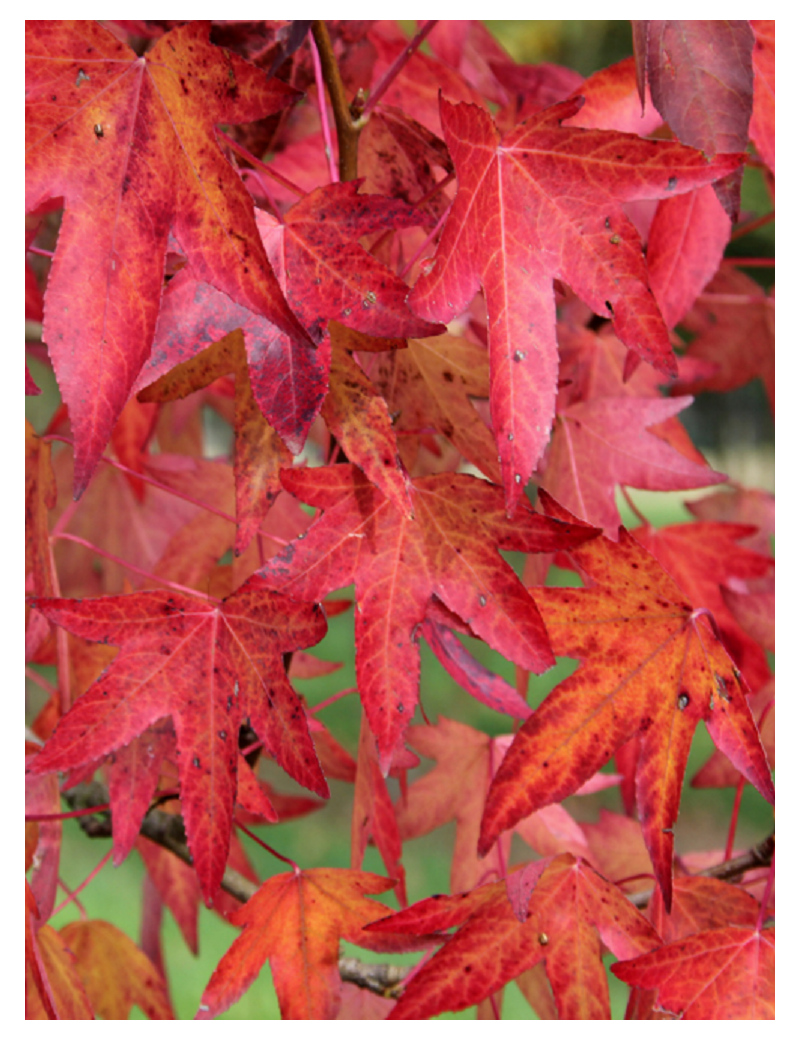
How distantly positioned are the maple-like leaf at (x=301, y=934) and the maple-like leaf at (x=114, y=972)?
292 millimetres

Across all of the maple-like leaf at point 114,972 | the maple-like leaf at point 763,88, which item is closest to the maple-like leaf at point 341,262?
the maple-like leaf at point 763,88

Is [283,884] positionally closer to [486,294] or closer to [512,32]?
[486,294]

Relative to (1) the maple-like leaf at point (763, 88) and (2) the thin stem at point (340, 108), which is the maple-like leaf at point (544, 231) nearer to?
(2) the thin stem at point (340, 108)

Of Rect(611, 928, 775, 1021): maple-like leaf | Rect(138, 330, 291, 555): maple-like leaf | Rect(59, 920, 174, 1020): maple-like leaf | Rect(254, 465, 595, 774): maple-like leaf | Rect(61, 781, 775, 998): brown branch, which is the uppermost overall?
Rect(138, 330, 291, 555): maple-like leaf

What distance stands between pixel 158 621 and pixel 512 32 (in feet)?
12.5

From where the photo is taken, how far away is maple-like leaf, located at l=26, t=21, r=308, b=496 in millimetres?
439

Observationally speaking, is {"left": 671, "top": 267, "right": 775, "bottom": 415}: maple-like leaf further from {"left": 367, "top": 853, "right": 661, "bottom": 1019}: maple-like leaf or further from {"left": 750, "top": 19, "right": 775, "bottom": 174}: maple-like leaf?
{"left": 367, "top": 853, "right": 661, "bottom": 1019}: maple-like leaf

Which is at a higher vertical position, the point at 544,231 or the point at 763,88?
the point at 763,88

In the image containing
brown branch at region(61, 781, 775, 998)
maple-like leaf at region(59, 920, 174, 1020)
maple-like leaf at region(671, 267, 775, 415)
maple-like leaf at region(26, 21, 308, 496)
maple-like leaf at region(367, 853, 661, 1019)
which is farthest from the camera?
maple-like leaf at region(671, 267, 775, 415)

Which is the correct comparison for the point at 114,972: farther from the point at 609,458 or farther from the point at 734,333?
the point at 734,333

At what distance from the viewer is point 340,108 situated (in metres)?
0.58

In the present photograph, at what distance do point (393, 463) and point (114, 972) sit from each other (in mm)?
705

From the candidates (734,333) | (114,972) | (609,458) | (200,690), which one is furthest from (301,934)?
(734,333)

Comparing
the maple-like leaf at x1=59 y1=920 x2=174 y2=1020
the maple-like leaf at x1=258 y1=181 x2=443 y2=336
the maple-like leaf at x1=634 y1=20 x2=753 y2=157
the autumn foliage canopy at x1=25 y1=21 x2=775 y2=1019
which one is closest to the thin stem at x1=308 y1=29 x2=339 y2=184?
the autumn foliage canopy at x1=25 y1=21 x2=775 y2=1019
